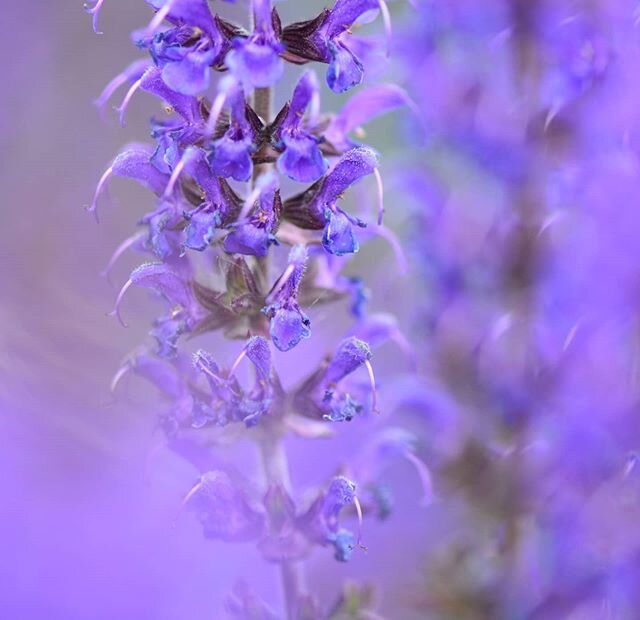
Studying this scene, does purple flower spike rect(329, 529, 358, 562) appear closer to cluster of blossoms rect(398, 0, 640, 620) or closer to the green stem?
the green stem

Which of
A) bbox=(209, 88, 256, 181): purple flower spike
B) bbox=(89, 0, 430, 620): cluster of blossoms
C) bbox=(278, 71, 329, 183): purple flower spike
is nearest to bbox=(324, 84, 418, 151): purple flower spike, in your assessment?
bbox=(89, 0, 430, 620): cluster of blossoms

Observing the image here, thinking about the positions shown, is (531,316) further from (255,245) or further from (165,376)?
(255,245)

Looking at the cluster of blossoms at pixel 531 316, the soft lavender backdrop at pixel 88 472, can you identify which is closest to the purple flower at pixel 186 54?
the soft lavender backdrop at pixel 88 472

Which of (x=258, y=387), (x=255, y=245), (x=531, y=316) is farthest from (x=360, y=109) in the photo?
(x=531, y=316)

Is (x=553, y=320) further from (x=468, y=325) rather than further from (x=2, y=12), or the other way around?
(x=2, y=12)

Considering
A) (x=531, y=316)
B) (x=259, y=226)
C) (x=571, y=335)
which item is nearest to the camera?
(x=259, y=226)

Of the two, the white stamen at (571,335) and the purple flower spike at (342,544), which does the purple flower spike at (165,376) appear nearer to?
the purple flower spike at (342,544)
